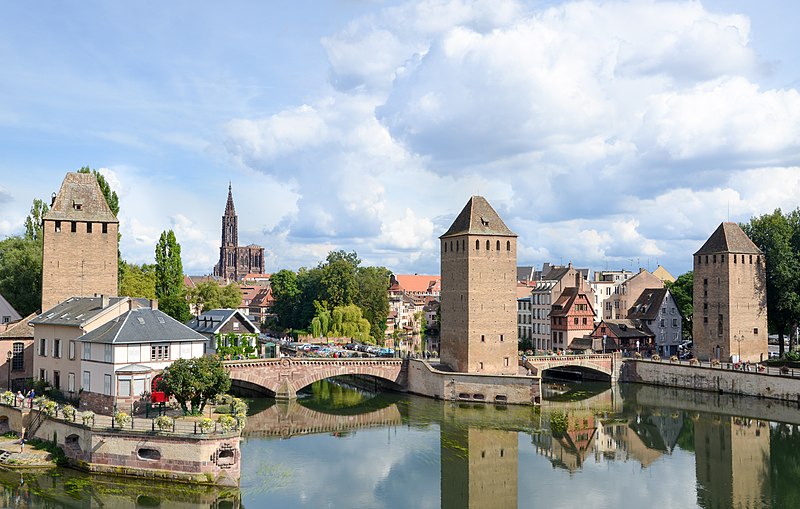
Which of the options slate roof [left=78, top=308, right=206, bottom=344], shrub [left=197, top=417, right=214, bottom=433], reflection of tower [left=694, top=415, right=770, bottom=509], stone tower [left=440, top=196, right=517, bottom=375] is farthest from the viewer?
stone tower [left=440, top=196, right=517, bottom=375]

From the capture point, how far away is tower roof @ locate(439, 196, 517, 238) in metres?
51.1

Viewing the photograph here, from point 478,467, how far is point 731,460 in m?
12.7

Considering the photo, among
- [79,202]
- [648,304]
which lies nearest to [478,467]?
[79,202]

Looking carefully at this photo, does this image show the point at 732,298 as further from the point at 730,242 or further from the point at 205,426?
the point at 205,426

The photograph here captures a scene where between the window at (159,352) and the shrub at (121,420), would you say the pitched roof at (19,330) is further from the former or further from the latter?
the shrub at (121,420)

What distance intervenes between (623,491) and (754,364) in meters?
31.0

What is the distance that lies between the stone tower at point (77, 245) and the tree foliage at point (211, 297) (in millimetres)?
33565

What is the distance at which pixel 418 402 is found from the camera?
1934 inches

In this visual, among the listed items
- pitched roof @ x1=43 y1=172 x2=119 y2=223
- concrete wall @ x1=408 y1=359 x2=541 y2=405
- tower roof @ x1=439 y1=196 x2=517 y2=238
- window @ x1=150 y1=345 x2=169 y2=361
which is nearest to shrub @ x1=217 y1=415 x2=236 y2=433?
window @ x1=150 y1=345 x2=169 y2=361

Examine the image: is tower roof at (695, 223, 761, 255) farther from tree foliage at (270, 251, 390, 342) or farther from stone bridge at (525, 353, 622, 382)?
tree foliage at (270, 251, 390, 342)

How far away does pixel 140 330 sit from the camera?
111ft

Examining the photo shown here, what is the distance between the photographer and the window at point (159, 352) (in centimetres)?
3388

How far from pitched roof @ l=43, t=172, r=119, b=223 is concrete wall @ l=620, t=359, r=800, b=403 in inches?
1632

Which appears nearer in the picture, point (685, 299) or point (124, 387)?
point (124, 387)
